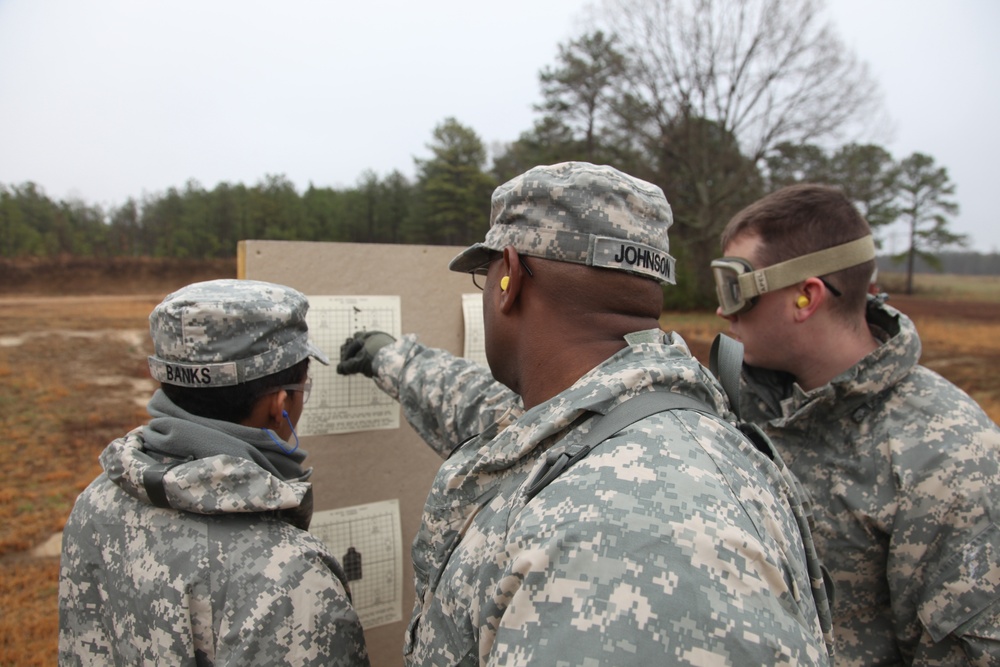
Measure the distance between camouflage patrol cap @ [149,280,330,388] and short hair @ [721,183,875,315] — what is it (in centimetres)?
164

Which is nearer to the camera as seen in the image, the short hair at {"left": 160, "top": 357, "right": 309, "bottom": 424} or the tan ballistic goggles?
the short hair at {"left": 160, "top": 357, "right": 309, "bottom": 424}

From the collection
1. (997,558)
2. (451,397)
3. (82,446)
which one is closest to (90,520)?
(451,397)

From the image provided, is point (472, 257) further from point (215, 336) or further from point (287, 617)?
point (287, 617)

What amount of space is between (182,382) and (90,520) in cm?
40

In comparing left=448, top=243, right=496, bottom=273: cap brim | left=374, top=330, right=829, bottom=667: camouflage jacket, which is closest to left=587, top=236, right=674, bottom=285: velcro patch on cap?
left=374, top=330, right=829, bottom=667: camouflage jacket

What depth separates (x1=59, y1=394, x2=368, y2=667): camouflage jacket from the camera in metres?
1.26

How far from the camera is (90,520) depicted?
4.71 ft

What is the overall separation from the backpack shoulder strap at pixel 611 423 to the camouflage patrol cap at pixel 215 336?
0.86 meters

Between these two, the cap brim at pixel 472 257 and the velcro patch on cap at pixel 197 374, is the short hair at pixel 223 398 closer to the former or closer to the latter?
the velcro patch on cap at pixel 197 374

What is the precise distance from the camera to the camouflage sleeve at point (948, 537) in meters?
1.52

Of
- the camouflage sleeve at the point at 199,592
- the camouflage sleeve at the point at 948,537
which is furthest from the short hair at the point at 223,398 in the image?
the camouflage sleeve at the point at 948,537

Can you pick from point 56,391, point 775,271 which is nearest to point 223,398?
point 775,271

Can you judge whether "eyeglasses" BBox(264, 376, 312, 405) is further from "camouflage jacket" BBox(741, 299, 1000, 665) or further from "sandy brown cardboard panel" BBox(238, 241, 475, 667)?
"camouflage jacket" BBox(741, 299, 1000, 665)

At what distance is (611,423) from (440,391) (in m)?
1.12
